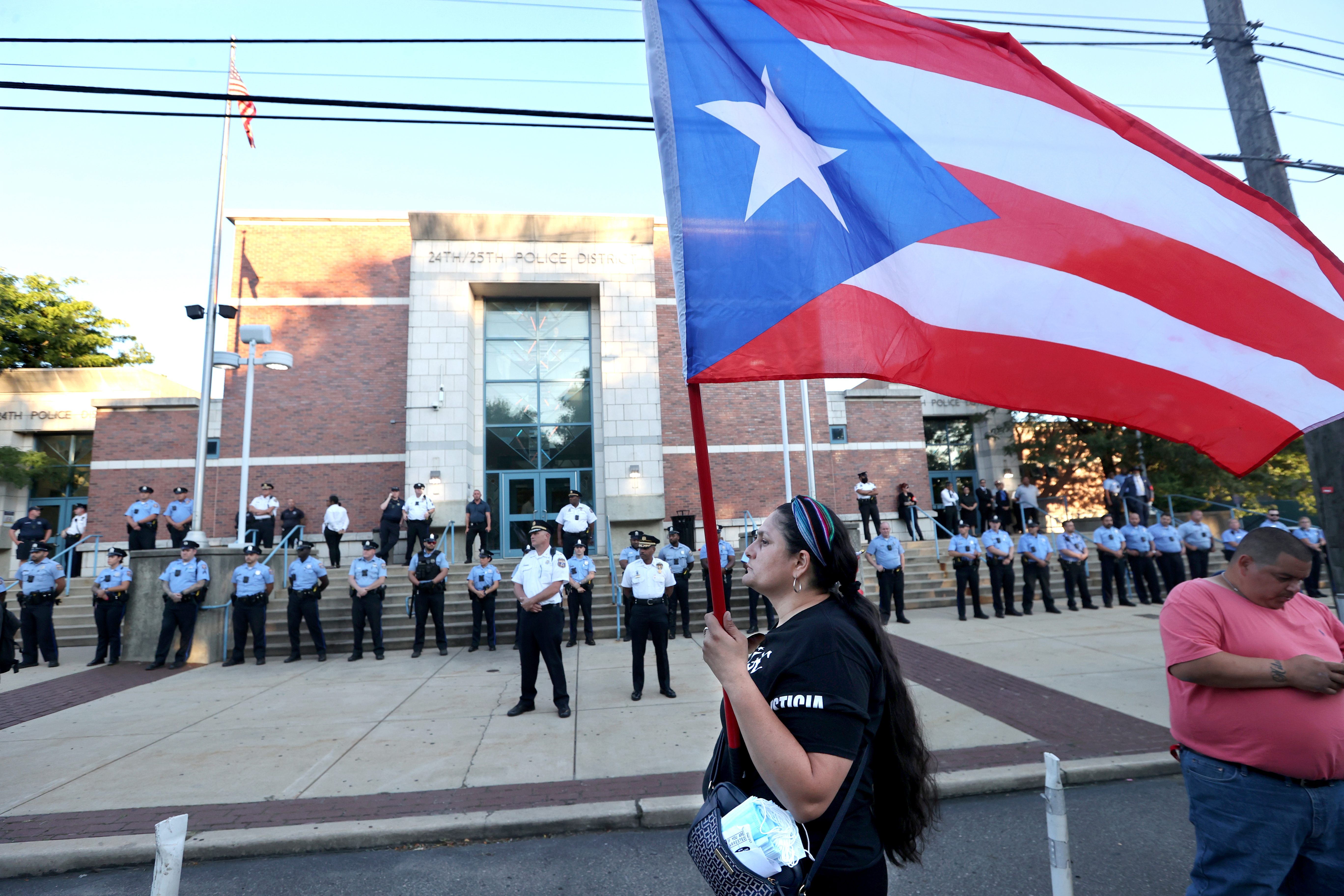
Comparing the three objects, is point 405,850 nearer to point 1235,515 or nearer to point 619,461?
point 619,461

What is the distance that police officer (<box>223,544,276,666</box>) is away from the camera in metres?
10.9

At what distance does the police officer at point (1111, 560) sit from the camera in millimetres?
13766

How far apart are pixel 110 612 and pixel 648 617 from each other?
976cm

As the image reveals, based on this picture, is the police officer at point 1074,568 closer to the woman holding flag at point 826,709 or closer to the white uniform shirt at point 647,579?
the white uniform shirt at point 647,579

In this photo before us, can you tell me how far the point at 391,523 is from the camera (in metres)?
15.8

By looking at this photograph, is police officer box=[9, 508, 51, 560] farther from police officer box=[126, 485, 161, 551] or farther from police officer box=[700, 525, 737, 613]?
police officer box=[700, 525, 737, 613]

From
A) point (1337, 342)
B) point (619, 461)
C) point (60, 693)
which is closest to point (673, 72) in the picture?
point (1337, 342)

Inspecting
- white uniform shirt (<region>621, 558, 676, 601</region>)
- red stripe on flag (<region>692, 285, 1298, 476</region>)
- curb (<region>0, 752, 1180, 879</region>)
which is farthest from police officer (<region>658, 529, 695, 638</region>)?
red stripe on flag (<region>692, 285, 1298, 476</region>)

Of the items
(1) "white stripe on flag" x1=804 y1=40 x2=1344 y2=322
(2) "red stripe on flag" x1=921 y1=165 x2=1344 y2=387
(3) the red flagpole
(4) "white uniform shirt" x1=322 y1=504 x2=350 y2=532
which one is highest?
(1) "white stripe on flag" x1=804 y1=40 x2=1344 y2=322

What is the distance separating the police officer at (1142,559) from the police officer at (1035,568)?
2.23 metres

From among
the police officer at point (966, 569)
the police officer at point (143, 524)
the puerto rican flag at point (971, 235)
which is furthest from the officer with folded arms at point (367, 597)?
the police officer at point (966, 569)

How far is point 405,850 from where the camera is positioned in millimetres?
4336

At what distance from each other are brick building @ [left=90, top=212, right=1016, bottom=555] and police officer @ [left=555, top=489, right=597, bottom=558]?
358 centimetres

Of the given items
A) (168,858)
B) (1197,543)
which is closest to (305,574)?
(168,858)
